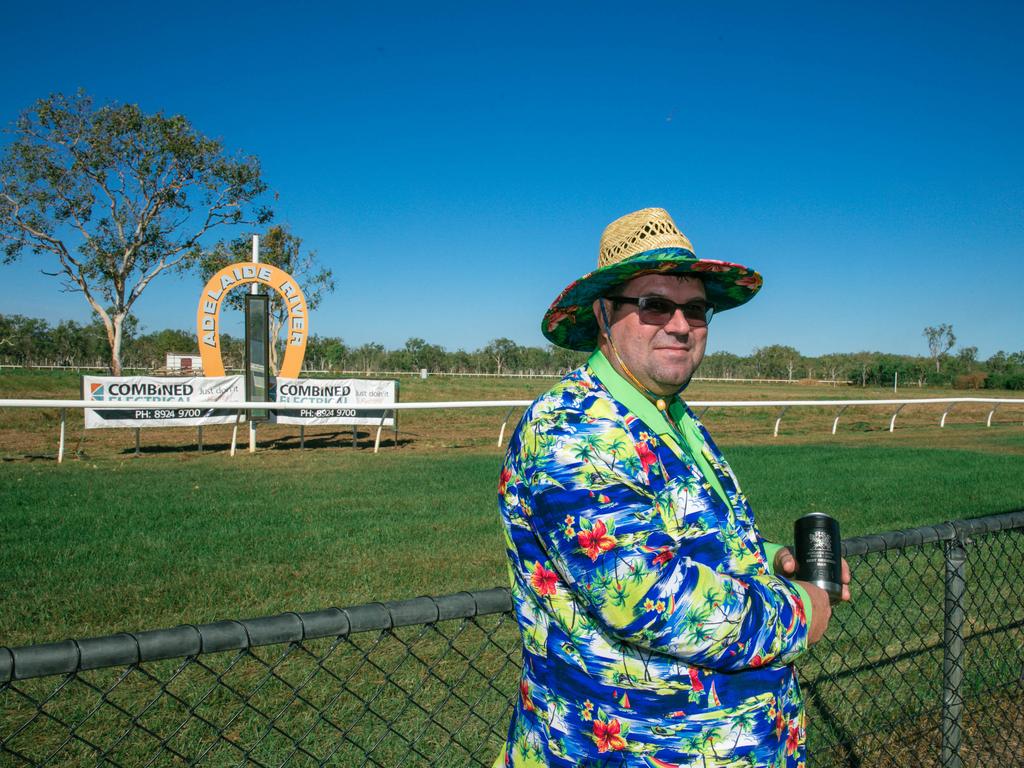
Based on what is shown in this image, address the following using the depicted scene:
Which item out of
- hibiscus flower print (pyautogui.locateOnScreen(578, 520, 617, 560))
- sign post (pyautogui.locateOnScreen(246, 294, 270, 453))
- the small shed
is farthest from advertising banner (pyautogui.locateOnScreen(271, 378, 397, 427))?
the small shed

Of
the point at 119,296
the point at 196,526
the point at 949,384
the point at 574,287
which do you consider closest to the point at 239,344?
the point at 119,296

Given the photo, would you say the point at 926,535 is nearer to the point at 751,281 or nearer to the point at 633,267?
the point at 751,281

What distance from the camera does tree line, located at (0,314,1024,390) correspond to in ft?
298

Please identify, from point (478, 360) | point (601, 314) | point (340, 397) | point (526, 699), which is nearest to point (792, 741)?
point (526, 699)

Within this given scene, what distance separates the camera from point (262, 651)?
14.0 feet

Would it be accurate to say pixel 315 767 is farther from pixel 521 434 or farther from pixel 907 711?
pixel 907 711

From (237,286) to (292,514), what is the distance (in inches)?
422

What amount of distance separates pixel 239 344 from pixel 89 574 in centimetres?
9243

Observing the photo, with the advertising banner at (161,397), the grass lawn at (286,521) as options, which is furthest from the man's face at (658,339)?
the advertising banner at (161,397)

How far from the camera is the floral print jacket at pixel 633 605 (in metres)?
1.45

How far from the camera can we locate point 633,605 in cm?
143

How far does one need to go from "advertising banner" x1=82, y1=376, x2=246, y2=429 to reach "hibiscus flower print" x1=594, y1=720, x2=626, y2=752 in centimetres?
1268

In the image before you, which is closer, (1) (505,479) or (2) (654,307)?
(1) (505,479)

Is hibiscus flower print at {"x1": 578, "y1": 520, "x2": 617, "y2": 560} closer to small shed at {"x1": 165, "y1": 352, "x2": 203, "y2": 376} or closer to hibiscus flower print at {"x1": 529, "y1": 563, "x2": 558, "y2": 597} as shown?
hibiscus flower print at {"x1": 529, "y1": 563, "x2": 558, "y2": 597}
